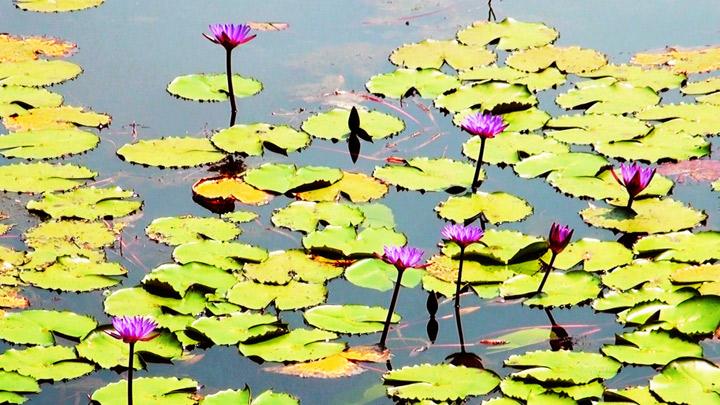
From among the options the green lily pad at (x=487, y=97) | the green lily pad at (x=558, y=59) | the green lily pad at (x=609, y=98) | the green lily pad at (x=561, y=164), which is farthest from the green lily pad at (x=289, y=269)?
the green lily pad at (x=558, y=59)

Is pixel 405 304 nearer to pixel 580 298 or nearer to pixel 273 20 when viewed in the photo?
pixel 580 298

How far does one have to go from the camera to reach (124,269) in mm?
4172

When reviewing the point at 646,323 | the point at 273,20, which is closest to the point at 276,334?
the point at 646,323

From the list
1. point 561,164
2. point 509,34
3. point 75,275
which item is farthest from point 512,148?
point 75,275

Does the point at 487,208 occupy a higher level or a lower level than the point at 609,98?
lower

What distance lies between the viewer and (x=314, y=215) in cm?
445

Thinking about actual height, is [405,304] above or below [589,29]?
below

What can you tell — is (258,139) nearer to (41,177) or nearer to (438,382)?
(41,177)

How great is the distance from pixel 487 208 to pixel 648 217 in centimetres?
62

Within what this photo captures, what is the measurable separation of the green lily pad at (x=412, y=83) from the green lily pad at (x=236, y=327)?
2023mm

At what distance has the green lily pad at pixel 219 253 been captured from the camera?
4.14 m

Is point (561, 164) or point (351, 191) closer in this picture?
point (351, 191)

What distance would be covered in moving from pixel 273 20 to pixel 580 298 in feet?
10.2

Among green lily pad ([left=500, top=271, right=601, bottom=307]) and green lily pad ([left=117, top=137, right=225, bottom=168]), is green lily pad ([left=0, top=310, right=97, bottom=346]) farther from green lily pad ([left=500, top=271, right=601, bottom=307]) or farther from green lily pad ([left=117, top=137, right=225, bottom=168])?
green lily pad ([left=500, top=271, right=601, bottom=307])
